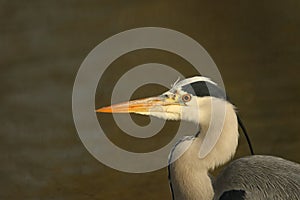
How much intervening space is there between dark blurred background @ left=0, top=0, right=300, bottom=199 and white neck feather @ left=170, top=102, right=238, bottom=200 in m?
0.74

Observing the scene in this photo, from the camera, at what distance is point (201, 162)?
92.0 inches

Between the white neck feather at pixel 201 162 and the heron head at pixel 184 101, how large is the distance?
0.12 feet

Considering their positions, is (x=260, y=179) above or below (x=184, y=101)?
below

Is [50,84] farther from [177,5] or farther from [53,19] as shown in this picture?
[177,5]

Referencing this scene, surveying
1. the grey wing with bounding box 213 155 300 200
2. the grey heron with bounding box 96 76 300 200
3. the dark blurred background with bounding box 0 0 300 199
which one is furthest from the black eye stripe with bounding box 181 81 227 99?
the dark blurred background with bounding box 0 0 300 199

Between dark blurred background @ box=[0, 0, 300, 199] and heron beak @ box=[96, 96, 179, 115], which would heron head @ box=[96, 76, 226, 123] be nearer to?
heron beak @ box=[96, 96, 179, 115]

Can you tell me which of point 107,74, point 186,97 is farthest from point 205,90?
point 107,74

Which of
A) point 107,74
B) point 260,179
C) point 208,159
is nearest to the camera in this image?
point 260,179

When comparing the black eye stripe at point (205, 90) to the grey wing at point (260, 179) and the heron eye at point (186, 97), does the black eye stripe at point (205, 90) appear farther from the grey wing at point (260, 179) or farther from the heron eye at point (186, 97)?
the grey wing at point (260, 179)

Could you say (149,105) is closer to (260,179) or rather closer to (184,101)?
(184,101)

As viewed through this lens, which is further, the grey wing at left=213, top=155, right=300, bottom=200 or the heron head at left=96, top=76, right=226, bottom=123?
the heron head at left=96, top=76, right=226, bottom=123

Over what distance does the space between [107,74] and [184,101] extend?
68.2 inches

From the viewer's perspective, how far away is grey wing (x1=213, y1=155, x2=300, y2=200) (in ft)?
7.13

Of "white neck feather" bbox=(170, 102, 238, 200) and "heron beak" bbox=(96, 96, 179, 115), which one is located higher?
"heron beak" bbox=(96, 96, 179, 115)
